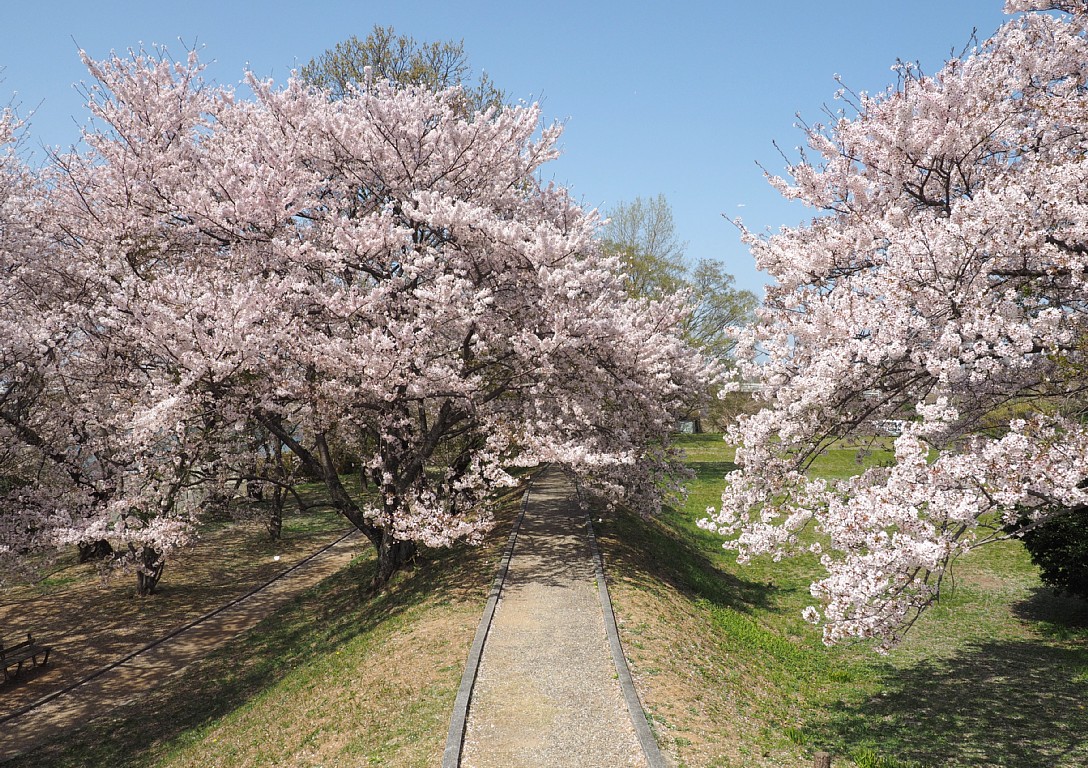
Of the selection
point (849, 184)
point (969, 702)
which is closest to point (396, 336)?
point (849, 184)

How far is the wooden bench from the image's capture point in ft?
41.0

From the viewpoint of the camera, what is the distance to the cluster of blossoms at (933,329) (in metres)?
6.81

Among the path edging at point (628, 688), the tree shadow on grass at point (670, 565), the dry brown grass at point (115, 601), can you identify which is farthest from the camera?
the tree shadow on grass at point (670, 565)

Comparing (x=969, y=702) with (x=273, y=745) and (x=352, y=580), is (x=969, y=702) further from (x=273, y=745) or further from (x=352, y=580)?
(x=352, y=580)

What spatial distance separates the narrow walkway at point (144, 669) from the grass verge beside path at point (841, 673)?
8.17m

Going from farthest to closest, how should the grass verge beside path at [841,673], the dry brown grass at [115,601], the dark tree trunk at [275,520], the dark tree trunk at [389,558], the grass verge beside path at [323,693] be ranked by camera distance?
the dark tree trunk at [275,520], the dark tree trunk at [389,558], the dry brown grass at [115,601], the grass verge beside path at [323,693], the grass verge beside path at [841,673]

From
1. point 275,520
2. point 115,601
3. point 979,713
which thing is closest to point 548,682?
point 979,713

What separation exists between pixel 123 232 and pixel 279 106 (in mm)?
4130

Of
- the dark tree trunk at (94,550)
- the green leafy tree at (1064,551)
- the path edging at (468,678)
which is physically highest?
the green leafy tree at (1064,551)

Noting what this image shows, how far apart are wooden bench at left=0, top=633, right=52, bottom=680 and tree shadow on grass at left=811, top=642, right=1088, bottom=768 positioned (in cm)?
1350

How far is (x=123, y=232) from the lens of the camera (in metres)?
14.1

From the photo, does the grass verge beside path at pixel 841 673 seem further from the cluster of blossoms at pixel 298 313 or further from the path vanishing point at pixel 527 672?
the cluster of blossoms at pixel 298 313

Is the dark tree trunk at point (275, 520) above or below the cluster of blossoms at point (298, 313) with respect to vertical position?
below

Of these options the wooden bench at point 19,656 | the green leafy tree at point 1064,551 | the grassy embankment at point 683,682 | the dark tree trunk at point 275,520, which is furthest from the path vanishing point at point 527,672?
the green leafy tree at point 1064,551
